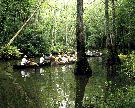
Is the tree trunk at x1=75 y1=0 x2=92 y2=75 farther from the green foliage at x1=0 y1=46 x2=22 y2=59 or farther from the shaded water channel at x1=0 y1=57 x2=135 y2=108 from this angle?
the green foliage at x1=0 y1=46 x2=22 y2=59

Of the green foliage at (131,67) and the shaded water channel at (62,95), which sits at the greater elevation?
the green foliage at (131,67)

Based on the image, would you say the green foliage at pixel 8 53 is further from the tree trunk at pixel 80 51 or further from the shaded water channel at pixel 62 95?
the tree trunk at pixel 80 51

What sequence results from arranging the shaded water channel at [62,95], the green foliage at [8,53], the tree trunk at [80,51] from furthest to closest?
the green foliage at [8,53], the tree trunk at [80,51], the shaded water channel at [62,95]

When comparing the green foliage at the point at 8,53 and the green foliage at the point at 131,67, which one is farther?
the green foliage at the point at 8,53

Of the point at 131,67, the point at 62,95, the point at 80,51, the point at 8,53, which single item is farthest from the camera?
the point at 8,53

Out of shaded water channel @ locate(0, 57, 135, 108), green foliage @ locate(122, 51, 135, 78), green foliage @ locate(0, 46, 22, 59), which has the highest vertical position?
green foliage @ locate(0, 46, 22, 59)

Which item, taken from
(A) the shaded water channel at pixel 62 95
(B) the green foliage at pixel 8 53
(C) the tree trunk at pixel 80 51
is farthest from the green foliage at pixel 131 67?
(B) the green foliage at pixel 8 53

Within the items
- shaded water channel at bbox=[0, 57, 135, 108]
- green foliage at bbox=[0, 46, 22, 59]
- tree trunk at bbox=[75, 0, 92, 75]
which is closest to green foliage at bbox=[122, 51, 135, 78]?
shaded water channel at bbox=[0, 57, 135, 108]

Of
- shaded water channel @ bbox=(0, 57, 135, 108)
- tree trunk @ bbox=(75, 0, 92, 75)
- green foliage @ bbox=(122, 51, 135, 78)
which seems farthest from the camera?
tree trunk @ bbox=(75, 0, 92, 75)

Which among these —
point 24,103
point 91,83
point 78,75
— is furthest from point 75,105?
point 78,75

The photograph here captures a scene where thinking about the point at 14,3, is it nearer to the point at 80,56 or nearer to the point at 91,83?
the point at 80,56

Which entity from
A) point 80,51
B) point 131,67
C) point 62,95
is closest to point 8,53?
point 80,51

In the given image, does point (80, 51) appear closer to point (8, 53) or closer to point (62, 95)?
point (62, 95)

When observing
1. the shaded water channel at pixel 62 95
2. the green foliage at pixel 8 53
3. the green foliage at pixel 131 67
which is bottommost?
the shaded water channel at pixel 62 95
